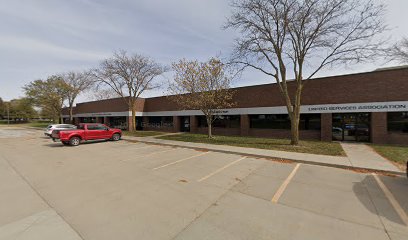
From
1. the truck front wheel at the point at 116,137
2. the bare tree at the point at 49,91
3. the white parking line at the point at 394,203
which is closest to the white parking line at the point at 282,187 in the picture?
the white parking line at the point at 394,203

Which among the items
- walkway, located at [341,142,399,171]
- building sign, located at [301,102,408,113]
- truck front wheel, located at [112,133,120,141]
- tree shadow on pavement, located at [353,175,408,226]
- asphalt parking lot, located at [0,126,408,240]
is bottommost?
tree shadow on pavement, located at [353,175,408,226]

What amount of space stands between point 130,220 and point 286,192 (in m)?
4.17

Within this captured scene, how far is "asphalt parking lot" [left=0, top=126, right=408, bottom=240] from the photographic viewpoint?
3338 mm

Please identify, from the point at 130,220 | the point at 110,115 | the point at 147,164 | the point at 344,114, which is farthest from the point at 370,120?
the point at 110,115

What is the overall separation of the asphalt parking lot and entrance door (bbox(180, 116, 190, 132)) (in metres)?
17.6

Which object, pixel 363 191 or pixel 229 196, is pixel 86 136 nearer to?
pixel 229 196

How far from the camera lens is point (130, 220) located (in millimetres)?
3721

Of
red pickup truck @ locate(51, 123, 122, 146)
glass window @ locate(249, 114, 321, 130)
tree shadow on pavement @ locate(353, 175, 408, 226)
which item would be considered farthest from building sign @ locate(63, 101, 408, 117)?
red pickup truck @ locate(51, 123, 122, 146)

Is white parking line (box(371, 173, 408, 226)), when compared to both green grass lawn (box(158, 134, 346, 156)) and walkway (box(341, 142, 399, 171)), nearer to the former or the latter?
walkway (box(341, 142, 399, 171))

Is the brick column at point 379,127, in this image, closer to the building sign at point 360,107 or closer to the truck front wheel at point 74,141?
the building sign at point 360,107

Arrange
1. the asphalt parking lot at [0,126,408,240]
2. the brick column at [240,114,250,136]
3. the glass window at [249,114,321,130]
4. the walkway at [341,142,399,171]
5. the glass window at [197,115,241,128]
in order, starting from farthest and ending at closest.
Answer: the glass window at [197,115,241,128] < the brick column at [240,114,250,136] < the glass window at [249,114,321,130] < the walkway at [341,142,399,171] < the asphalt parking lot at [0,126,408,240]

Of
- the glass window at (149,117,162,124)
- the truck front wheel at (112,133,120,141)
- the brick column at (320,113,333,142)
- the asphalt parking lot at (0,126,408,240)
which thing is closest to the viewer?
the asphalt parking lot at (0,126,408,240)

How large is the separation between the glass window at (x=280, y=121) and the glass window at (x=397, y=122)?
4.49m

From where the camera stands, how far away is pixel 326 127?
50.4 feet
